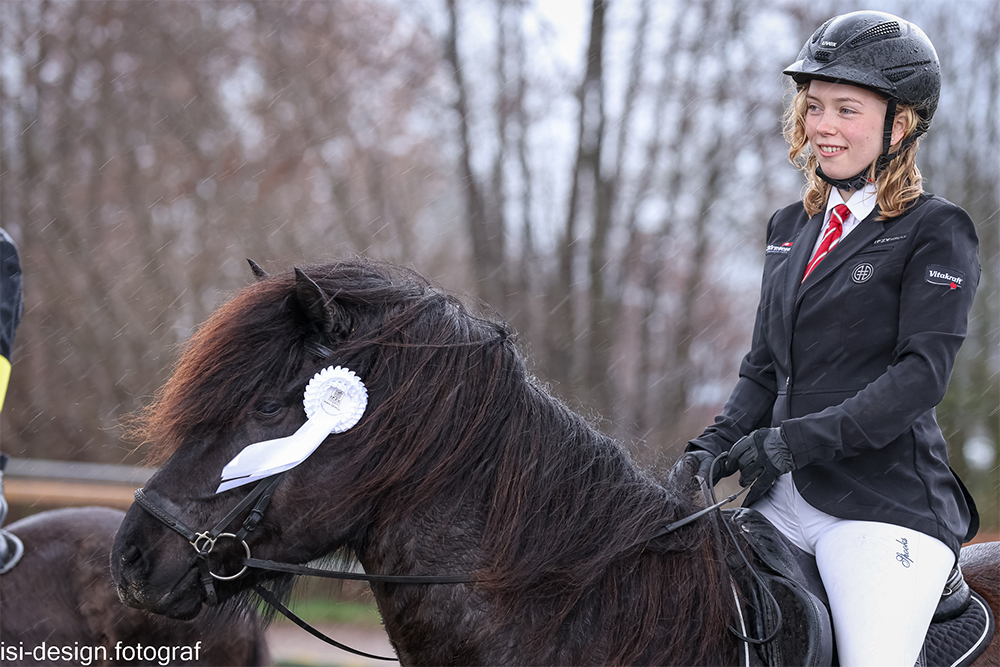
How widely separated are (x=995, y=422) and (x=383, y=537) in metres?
12.9

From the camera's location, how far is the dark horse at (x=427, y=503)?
212 centimetres

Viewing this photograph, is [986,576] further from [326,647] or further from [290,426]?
[326,647]

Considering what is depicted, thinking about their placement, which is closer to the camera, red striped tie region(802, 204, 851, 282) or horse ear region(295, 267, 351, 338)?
horse ear region(295, 267, 351, 338)

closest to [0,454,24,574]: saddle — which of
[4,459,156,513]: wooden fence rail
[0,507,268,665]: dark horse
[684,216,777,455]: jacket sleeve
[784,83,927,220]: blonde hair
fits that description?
[0,507,268,665]: dark horse

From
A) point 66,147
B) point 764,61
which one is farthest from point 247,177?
point 764,61

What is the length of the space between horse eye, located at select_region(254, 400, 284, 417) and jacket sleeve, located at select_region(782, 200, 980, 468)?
4.45 feet

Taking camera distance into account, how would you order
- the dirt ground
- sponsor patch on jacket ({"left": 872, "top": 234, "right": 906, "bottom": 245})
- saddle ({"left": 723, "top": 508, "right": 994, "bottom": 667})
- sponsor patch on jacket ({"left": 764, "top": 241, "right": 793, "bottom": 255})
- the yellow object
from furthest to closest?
the dirt ground
the yellow object
sponsor patch on jacket ({"left": 764, "top": 241, "right": 793, "bottom": 255})
sponsor patch on jacket ({"left": 872, "top": 234, "right": 906, "bottom": 245})
saddle ({"left": 723, "top": 508, "right": 994, "bottom": 667})

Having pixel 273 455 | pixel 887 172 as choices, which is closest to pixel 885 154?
pixel 887 172

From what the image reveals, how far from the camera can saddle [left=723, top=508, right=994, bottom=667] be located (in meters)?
2.18

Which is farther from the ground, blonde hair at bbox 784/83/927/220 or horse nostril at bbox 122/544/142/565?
blonde hair at bbox 784/83/927/220

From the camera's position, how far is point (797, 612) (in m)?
2.22

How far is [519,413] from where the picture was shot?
227 cm

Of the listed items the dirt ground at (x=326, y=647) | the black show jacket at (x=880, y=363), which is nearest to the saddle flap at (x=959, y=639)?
the black show jacket at (x=880, y=363)

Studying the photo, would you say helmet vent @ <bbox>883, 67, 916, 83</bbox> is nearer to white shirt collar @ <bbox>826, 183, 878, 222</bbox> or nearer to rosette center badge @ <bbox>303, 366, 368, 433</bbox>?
white shirt collar @ <bbox>826, 183, 878, 222</bbox>
